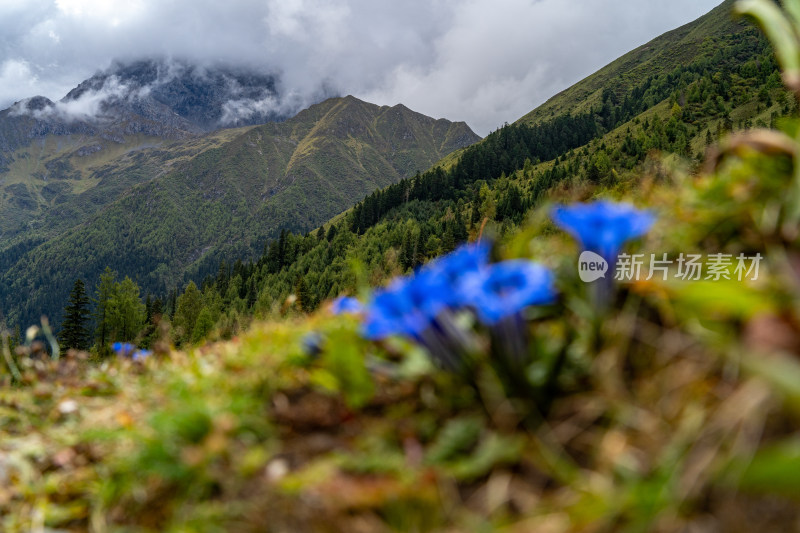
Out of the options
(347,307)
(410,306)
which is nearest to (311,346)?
(347,307)

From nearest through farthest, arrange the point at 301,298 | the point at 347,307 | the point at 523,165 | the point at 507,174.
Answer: the point at 347,307 → the point at 301,298 → the point at 507,174 → the point at 523,165

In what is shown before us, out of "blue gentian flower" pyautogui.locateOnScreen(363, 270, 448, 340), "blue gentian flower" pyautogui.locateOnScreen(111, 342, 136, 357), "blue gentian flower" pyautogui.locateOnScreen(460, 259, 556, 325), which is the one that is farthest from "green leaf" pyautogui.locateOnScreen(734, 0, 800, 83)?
"blue gentian flower" pyautogui.locateOnScreen(111, 342, 136, 357)

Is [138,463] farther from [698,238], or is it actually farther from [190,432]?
[698,238]

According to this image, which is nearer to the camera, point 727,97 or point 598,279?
point 598,279

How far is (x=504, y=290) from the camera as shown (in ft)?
5.36

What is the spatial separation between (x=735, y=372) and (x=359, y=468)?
1.19 m

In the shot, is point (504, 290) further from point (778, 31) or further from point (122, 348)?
point (122, 348)

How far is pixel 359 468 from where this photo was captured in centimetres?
148

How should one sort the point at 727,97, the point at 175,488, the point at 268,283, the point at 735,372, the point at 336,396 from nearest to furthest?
the point at 735,372
the point at 175,488
the point at 336,396
the point at 268,283
the point at 727,97

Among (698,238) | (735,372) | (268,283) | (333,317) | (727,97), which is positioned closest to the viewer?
(735,372)

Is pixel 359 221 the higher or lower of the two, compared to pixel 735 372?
higher

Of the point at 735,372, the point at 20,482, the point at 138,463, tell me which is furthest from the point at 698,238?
the point at 20,482

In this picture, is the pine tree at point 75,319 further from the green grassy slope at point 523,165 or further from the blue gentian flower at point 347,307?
the blue gentian flower at point 347,307

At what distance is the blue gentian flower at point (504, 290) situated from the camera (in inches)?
Result: 58.1
